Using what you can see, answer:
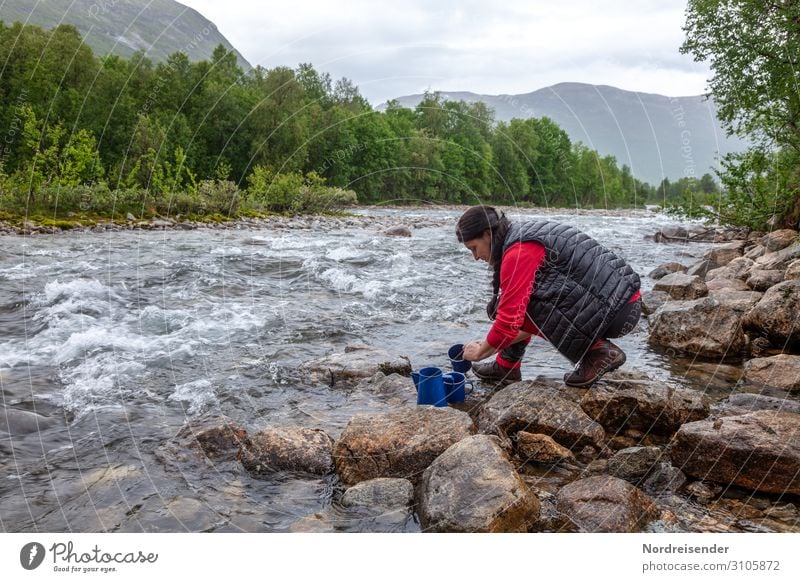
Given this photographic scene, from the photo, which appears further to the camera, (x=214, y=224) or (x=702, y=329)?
(x=214, y=224)

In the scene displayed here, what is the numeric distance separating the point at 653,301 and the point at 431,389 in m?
6.01

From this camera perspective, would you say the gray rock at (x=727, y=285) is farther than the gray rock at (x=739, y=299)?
Yes

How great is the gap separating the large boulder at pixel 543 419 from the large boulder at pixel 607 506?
2.70ft

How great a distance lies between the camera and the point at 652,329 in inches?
271

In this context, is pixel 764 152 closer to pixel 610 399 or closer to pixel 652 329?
pixel 652 329

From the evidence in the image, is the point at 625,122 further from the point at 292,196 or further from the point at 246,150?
the point at 246,150

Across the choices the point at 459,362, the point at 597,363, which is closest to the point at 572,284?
the point at 597,363

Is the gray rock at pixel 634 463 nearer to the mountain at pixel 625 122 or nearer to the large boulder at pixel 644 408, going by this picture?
the large boulder at pixel 644 408

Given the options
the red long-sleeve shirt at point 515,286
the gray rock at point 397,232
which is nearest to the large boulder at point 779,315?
the red long-sleeve shirt at point 515,286

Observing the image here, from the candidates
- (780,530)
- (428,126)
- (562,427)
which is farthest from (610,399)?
(428,126)

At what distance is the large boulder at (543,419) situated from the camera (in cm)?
402

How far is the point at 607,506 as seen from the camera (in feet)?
9.77

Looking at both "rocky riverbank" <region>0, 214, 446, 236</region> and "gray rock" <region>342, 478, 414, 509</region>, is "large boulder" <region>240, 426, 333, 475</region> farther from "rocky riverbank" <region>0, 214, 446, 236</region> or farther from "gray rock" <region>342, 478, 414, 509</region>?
"rocky riverbank" <region>0, 214, 446, 236</region>

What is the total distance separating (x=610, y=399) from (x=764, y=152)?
12.4 meters
